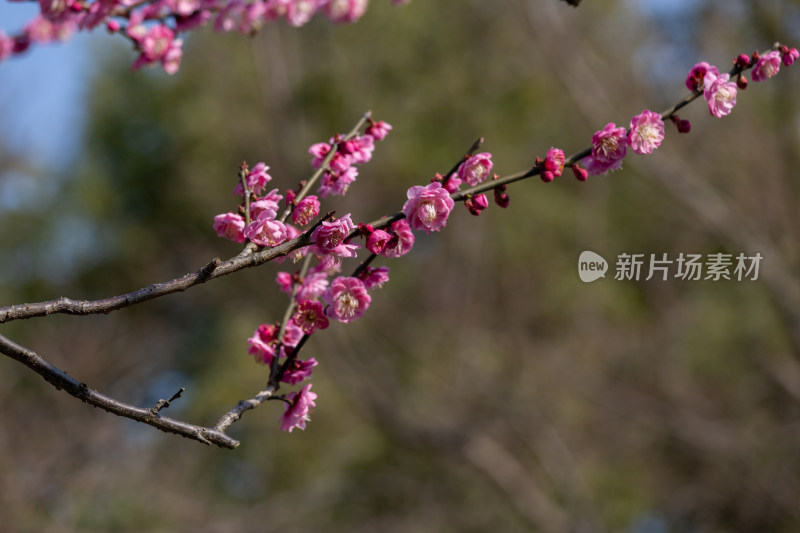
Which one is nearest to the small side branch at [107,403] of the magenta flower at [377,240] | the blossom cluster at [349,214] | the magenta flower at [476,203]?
the blossom cluster at [349,214]

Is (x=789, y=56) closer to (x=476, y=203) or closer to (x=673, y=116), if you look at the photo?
(x=673, y=116)

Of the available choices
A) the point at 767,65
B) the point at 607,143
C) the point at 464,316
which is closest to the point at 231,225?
the point at 607,143

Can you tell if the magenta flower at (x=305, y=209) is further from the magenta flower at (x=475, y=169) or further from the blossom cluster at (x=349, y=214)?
the magenta flower at (x=475, y=169)

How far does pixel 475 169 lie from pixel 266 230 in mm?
402

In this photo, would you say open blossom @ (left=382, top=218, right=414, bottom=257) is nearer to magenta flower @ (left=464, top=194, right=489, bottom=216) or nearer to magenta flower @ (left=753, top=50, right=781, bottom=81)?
magenta flower @ (left=464, top=194, right=489, bottom=216)

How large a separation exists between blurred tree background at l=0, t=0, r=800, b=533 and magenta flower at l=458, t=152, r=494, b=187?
4.31 meters

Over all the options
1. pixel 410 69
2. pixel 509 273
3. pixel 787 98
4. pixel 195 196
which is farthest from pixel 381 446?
pixel 787 98

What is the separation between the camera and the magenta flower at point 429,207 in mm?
1152

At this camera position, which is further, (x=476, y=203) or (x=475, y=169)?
(x=475, y=169)

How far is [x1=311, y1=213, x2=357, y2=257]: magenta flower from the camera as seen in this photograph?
1113 millimetres

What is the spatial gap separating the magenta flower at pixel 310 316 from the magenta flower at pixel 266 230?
194mm

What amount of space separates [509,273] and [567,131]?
2045mm

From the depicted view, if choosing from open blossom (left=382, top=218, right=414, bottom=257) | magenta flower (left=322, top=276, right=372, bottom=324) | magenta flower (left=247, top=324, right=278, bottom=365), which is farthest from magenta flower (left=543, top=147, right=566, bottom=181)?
magenta flower (left=247, top=324, right=278, bottom=365)

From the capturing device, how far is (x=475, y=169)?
1354 millimetres
